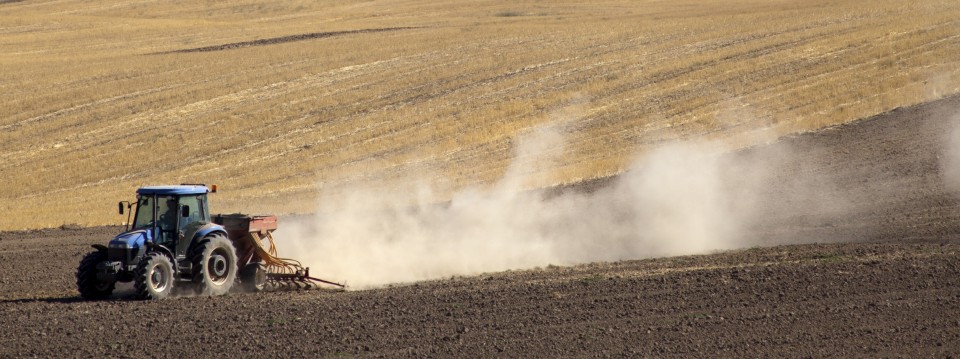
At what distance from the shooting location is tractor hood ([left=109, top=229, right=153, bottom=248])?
48.7 feet

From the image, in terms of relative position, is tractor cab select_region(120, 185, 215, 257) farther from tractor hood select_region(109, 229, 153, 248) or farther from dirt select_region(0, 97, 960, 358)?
dirt select_region(0, 97, 960, 358)

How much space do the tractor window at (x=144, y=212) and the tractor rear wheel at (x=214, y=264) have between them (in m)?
0.80

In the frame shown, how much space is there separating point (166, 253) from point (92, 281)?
3.64ft

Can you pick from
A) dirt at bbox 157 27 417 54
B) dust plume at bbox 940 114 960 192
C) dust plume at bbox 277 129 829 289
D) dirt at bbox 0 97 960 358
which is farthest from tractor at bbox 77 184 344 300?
dirt at bbox 157 27 417 54

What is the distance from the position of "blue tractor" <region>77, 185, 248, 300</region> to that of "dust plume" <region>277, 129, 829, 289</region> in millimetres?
2632

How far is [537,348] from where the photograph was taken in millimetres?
11336

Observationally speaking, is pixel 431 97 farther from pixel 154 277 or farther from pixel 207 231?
pixel 154 277

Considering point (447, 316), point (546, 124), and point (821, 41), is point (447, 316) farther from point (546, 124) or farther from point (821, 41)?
point (821, 41)

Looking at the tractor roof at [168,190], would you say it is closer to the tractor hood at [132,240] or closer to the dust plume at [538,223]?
the tractor hood at [132,240]

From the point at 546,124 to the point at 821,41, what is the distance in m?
12.8

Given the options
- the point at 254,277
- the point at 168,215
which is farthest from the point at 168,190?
the point at 254,277

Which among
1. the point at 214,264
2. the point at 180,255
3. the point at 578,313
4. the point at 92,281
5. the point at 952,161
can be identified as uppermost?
the point at 952,161

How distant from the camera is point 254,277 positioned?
16.2 m

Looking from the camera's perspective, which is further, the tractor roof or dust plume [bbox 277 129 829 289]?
dust plume [bbox 277 129 829 289]
